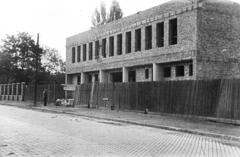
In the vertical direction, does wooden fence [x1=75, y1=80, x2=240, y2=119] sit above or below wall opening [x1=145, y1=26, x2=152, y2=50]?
below

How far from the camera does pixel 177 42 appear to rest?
26906 millimetres

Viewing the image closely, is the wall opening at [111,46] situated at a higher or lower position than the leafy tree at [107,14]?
lower

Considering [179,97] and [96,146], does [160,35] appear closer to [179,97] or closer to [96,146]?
[179,97]

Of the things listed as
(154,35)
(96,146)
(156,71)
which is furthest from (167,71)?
(96,146)

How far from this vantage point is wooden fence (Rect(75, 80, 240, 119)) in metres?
16.9

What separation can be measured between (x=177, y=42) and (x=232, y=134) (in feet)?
49.0

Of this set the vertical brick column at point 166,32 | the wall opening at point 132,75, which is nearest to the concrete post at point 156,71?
the vertical brick column at point 166,32

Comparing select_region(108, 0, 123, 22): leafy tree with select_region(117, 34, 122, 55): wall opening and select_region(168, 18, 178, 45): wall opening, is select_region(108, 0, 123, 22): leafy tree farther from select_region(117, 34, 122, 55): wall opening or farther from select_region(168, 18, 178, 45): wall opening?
select_region(168, 18, 178, 45): wall opening

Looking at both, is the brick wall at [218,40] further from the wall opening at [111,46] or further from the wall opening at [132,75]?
the wall opening at [111,46]

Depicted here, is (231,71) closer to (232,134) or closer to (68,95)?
(232,134)

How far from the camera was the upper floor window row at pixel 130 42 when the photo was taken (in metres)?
28.3

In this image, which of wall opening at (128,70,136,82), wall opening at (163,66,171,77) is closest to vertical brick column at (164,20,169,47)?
wall opening at (163,66,171,77)

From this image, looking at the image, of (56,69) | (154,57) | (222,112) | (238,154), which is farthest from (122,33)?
(56,69)

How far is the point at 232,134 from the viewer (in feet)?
42.0
